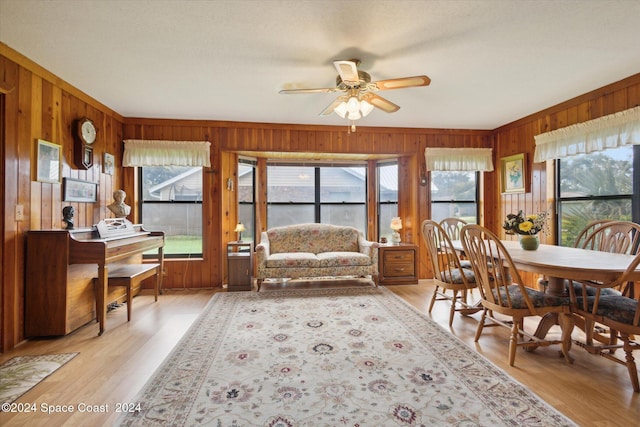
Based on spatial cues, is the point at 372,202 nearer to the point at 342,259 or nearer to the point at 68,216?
the point at 342,259

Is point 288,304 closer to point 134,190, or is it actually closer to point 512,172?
point 134,190

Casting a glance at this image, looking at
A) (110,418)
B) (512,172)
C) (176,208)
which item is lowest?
(110,418)

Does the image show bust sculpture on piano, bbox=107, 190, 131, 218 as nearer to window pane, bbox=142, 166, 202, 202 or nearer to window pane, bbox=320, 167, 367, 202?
window pane, bbox=142, 166, 202, 202

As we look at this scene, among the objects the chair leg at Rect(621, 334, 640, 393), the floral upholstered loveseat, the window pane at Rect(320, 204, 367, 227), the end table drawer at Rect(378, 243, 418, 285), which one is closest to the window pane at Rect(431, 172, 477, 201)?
the end table drawer at Rect(378, 243, 418, 285)

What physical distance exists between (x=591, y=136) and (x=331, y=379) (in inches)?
148

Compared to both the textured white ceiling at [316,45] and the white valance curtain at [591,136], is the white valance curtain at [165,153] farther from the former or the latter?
the white valance curtain at [591,136]

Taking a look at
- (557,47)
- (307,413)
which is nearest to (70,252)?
(307,413)

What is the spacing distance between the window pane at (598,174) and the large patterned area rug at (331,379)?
8.14 ft

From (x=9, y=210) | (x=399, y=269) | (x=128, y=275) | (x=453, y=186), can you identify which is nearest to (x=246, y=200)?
(x=128, y=275)

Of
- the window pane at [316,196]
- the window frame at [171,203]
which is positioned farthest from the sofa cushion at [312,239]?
the window frame at [171,203]

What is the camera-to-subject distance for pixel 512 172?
4531 millimetres

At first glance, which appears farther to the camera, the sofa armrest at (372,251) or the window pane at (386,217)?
the window pane at (386,217)

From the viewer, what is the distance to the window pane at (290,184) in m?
5.24

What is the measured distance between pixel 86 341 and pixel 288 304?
6.31ft
